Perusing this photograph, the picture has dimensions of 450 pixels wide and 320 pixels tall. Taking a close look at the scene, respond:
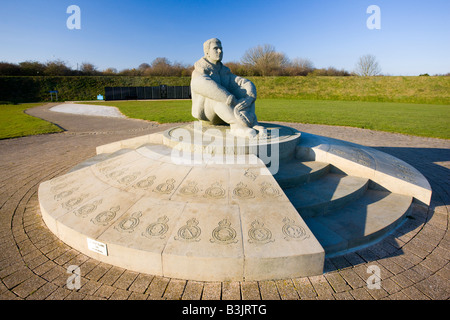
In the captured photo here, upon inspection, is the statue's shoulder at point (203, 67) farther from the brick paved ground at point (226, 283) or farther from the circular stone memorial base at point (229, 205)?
the brick paved ground at point (226, 283)

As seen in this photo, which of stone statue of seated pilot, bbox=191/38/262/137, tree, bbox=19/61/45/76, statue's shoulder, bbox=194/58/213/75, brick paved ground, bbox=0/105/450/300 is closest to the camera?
brick paved ground, bbox=0/105/450/300

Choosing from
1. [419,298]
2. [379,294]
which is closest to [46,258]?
[379,294]

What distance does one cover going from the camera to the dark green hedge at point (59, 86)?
121 ft

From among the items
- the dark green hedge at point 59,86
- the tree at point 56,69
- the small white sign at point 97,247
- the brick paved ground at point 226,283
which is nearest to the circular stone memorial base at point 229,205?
the small white sign at point 97,247

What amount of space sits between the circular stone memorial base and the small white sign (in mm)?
13

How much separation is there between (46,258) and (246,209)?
2562 mm

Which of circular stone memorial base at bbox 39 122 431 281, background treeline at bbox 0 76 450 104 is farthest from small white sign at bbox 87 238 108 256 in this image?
background treeline at bbox 0 76 450 104

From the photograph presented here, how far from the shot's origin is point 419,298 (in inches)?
94.3

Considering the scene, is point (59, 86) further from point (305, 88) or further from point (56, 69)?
point (305, 88)

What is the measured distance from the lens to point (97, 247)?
2.87 meters

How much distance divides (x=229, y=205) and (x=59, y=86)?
158ft

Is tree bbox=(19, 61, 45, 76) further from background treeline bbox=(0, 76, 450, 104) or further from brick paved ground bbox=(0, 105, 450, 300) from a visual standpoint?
brick paved ground bbox=(0, 105, 450, 300)

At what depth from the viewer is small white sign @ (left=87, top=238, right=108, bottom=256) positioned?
9.24 ft
